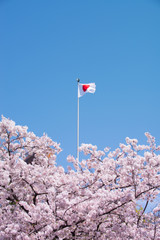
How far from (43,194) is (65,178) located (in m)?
1.04

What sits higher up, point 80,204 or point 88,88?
point 88,88

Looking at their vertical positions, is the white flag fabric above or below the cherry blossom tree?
above

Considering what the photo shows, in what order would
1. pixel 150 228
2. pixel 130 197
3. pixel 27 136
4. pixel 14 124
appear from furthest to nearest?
pixel 27 136 → pixel 14 124 → pixel 150 228 → pixel 130 197

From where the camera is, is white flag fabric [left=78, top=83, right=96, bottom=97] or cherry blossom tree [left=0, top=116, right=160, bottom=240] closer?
cherry blossom tree [left=0, top=116, right=160, bottom=240]

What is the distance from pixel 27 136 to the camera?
37.1ft

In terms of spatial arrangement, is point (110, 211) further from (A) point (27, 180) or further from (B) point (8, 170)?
(B) point (8, 170)

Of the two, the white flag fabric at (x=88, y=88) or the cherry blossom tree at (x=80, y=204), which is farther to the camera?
the white flag fabric at (x=88, y=88)

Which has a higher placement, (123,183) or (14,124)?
(14,124)

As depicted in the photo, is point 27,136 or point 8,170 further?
point 27,136

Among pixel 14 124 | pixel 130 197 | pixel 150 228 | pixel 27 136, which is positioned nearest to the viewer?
pixel 130 197

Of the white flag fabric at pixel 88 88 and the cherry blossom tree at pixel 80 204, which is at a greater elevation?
the white flag fabric at pixel 88 88

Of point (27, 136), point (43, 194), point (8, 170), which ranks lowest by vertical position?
point (43, 194)

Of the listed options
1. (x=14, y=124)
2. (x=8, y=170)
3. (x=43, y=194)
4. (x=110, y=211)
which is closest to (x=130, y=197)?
(x=110, y=211)

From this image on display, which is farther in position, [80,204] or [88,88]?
[88,88]
